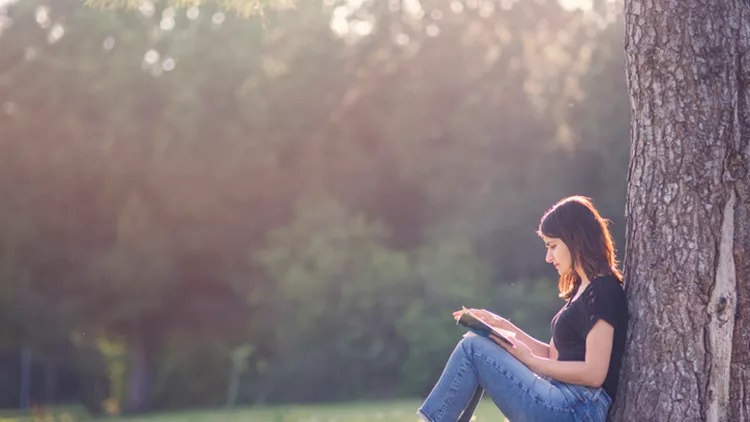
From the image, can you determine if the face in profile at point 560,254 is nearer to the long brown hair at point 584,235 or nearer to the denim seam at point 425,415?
the long brown hair at point 584,235

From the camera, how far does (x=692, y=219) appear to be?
4.43 metres

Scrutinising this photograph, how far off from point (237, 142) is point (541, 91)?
7.46 meters

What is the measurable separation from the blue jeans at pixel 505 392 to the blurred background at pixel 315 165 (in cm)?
1616

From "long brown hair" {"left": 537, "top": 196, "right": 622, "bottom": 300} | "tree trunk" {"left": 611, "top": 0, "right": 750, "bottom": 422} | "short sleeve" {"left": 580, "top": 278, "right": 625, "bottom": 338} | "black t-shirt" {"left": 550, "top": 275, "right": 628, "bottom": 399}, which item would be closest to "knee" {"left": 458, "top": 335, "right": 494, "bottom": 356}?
"black t-shirt" {"left": 550, "top": 275, "right": 628, "bottom": 399}

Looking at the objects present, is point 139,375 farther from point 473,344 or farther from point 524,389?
point 524,389

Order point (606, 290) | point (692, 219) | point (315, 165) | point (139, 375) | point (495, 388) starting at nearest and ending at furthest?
1. point (692, 219)
2. point (606, 290)
3. point (495, 388)
4. point (315, 165)
5. point (139, 375)

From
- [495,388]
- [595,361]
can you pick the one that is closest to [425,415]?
[495,388]

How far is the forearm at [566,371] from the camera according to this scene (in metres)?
4.47

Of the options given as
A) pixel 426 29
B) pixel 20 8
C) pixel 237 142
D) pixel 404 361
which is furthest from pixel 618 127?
pixel 20 8

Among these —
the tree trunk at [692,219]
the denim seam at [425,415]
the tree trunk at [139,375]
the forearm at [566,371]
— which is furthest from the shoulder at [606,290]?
the tree trunk at [139,375]

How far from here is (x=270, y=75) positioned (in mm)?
22844

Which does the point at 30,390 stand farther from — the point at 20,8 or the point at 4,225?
the point at 20,8

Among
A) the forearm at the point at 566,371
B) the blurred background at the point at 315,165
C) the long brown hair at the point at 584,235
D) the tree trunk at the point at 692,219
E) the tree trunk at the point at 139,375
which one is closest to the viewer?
the tree trunk at the point at 692,219

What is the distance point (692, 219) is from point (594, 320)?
0.65 m
